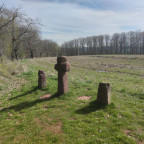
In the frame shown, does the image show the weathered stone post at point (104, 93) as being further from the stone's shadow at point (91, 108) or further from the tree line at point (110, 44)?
the tree line at point (110, 44)

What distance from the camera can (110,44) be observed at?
259 ft

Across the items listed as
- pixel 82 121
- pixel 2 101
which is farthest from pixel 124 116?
pixel 2 101

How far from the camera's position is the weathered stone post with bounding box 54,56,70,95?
5.21 metres

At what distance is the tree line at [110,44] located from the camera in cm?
6950

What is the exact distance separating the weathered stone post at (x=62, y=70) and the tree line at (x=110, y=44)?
6671 cm

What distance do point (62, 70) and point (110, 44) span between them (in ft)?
263

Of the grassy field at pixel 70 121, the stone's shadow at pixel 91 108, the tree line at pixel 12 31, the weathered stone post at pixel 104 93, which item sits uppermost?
the tree line at pixel 12 31

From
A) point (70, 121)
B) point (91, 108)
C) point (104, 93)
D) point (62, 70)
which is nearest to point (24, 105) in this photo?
point (62, 70)

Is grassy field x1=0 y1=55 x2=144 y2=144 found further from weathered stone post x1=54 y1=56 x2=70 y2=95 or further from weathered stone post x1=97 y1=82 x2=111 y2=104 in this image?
weathered stone post x1=54 y1=56 x2=70 y2=95

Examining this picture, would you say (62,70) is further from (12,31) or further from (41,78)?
(12,31)

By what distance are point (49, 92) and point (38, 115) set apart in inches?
85.1

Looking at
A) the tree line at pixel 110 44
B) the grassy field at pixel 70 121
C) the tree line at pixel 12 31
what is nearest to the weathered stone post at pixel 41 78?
the grassy field at pixel 70 121

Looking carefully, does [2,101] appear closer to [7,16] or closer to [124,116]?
[124,116]

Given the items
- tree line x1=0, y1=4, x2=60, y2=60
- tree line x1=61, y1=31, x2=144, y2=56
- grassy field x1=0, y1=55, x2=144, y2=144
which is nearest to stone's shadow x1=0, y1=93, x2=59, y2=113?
grassy field x1=0, y1=55, x2=144, y2=144
